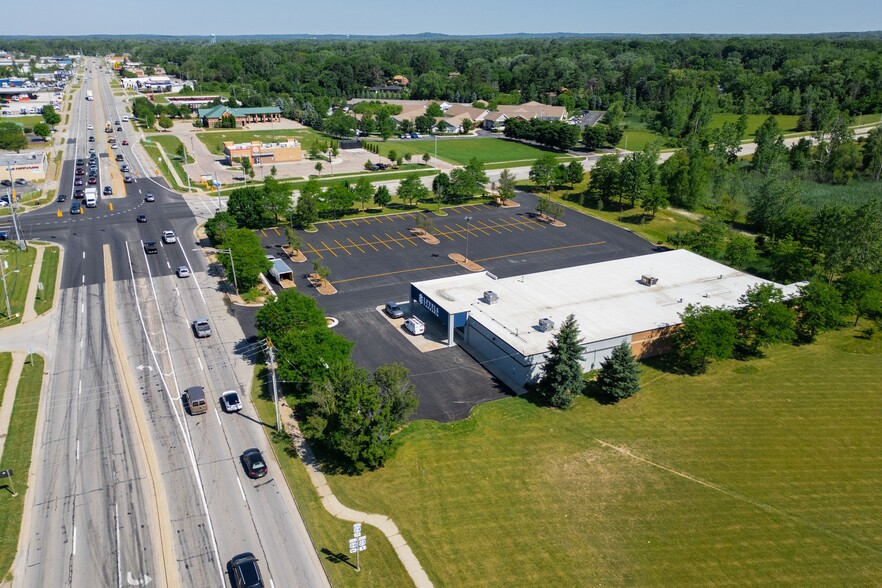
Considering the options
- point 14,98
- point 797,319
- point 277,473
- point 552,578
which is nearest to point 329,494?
point 277,473

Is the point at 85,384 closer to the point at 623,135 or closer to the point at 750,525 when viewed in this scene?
the point at 750,525

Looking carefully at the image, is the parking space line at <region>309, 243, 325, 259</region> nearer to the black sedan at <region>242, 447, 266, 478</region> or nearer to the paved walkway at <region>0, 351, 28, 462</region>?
the paved walkway at <region>0, 351, 28, 462</region>

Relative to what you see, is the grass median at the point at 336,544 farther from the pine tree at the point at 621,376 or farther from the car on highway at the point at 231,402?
the pine tree at the point at 621,376

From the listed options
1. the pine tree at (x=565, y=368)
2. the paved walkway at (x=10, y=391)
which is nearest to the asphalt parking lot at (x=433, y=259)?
the pine tree at (x=565, y=368)

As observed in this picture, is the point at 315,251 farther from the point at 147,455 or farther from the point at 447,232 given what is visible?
the point at 147,455

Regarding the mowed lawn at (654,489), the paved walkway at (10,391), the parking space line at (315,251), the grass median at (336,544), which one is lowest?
the grass median at (336,544)

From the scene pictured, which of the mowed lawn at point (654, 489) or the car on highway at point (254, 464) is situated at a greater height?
the car on highway at point (254, 464)

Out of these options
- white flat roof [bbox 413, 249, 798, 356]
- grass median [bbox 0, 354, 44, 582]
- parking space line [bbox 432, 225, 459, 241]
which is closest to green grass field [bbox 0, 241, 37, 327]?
grass median [bbox 0, 354, 44, 582]

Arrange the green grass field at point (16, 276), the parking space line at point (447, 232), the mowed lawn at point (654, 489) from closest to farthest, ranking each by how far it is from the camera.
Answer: the mowed lawn at point (654, 489)
the green grass field at point (16, 276)
the parking space line at point (447, 232)
